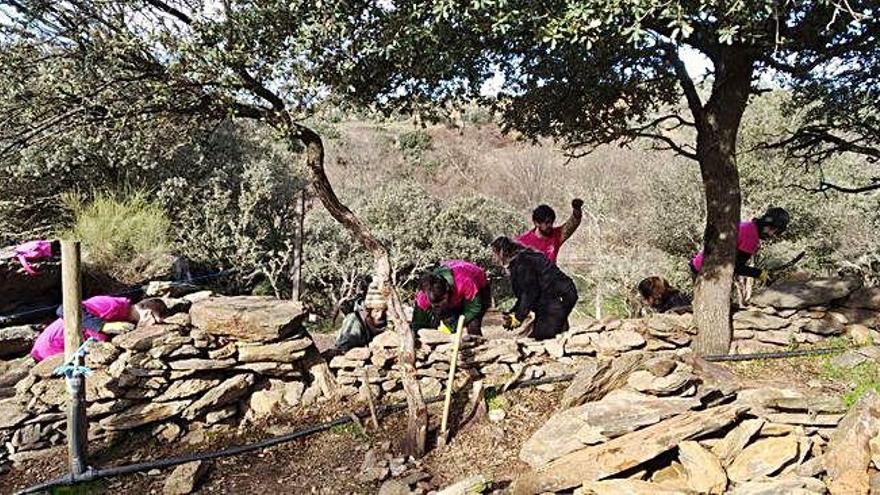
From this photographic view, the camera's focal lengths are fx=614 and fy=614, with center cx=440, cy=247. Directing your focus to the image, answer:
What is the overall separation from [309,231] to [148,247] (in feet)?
13.4

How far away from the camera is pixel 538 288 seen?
6.28 m

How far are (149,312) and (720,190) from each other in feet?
17.7

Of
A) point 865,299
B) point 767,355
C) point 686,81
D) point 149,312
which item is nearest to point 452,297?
point 149,312

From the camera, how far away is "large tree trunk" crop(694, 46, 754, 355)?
17.9ft

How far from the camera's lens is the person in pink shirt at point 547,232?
6926mm

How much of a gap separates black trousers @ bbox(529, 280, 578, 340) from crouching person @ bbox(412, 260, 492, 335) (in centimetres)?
64

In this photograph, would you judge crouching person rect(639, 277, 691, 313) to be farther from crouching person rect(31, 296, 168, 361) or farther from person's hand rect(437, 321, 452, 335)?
crouching person rect(31, 296, 168, 361)

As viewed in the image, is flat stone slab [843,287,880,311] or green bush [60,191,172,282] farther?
green bush [60,191,172,282]

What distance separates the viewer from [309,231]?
12.3 m

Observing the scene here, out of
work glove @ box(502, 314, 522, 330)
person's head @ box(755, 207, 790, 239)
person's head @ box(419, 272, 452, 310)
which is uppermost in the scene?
person's head @ box(755, 207, 790, 239)

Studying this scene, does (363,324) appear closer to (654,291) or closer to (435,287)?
(435,287)

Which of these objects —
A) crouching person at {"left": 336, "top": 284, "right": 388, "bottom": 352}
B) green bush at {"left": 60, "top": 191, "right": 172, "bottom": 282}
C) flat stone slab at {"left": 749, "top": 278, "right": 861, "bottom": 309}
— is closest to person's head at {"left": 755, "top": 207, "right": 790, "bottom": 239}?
flat stone slab at {"left": 749, "top": 278, "right": 861, "bottom": 309}

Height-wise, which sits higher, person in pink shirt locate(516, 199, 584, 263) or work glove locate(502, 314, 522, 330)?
person in pink shirt locate(516, 199, 584, 263)

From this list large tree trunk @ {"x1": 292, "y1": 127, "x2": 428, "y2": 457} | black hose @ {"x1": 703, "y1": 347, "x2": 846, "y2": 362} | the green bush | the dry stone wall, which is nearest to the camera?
large tree trunk @ {"x1": 292, "y1": 127, "x2": 428, "y2": 457}
